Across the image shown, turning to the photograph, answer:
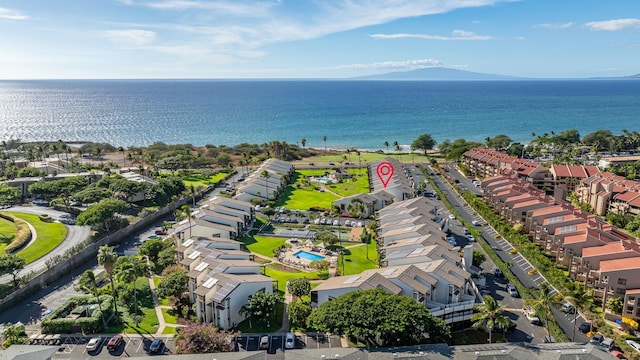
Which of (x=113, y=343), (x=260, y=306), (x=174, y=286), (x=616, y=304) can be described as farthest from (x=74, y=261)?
(x=616, y=304)

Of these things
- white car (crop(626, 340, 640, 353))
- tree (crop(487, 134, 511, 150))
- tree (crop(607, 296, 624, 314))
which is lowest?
white car (crop(626, 340, 640, 353))

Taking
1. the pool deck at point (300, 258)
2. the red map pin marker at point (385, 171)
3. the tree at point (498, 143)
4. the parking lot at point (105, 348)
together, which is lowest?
the parking lot at point (105, 348)

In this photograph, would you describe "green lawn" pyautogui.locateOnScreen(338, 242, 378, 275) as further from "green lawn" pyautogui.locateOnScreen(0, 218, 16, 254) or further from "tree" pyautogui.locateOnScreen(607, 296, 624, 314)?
"green lawn" pyautogui.locateOnScreen(0, 218, 16, 254)

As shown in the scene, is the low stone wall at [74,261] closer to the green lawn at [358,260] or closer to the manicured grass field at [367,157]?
the green lawn at [358,260]

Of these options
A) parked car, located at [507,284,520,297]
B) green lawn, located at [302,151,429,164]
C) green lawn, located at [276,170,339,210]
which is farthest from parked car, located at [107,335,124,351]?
green lawn, located at [302,151,429,164]

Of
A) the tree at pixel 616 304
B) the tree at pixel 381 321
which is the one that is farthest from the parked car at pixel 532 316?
the tree at pixel 381 321

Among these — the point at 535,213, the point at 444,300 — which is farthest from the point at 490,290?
the point at 535,213

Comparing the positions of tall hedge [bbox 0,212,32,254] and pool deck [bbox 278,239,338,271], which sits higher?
tall hedge [bbox 0,212,32,254]
